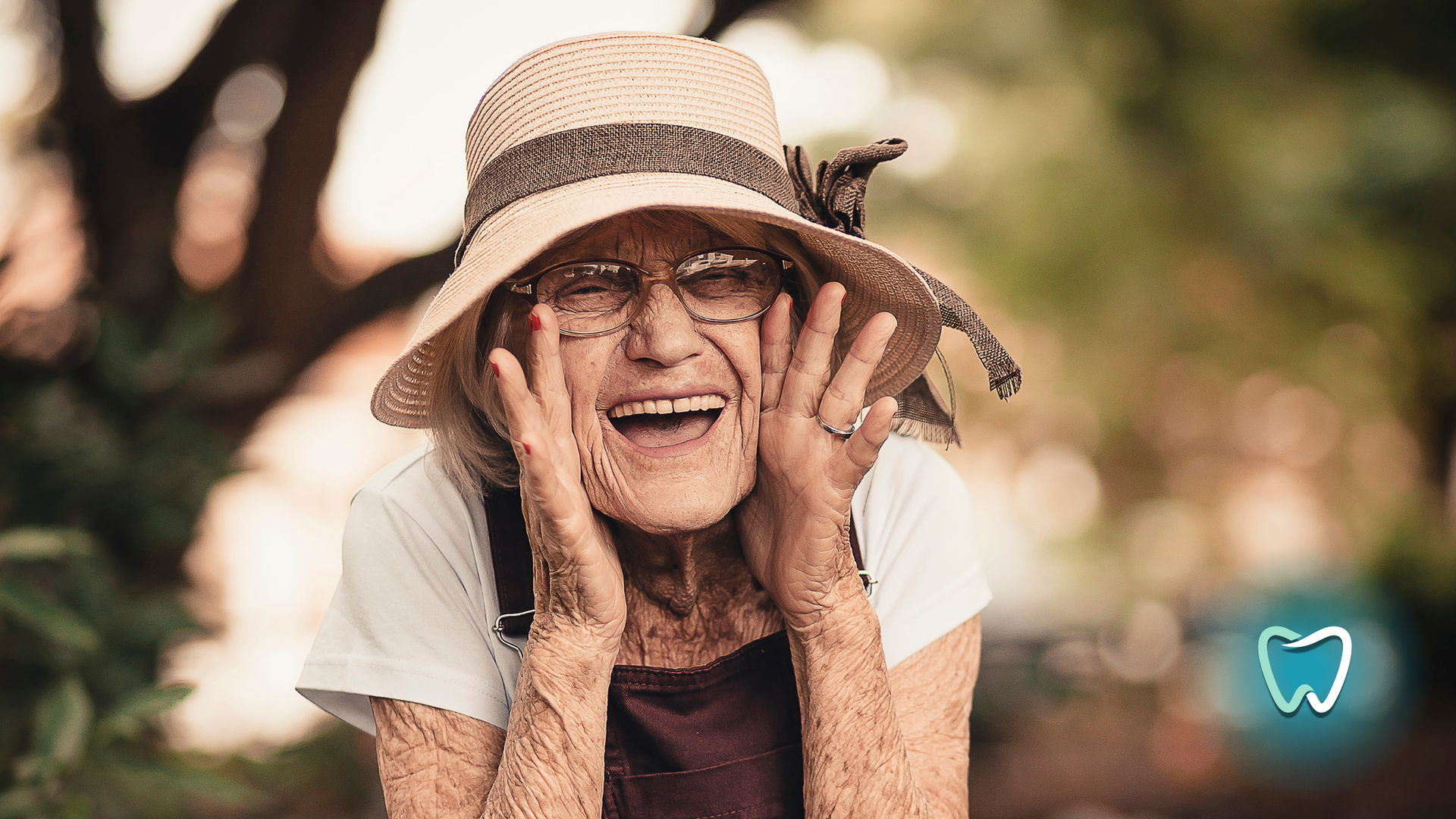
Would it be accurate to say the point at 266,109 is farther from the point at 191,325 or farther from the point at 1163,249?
the point at 1163,249

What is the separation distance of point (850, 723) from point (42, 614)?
2.62 meters

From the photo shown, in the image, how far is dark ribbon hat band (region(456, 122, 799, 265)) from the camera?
1501 millimetres

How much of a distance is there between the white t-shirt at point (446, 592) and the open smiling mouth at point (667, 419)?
1.27 feet

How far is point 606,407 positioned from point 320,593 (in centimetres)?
418

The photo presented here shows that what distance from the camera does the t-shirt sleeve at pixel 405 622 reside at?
1687mm

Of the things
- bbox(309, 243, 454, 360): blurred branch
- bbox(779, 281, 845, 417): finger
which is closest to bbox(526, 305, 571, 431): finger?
bbox(779, 281, 845, 417): finger

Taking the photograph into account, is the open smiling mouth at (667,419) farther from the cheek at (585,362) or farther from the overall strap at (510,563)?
the overall strap at (510,563)

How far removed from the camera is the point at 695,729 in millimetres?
1716

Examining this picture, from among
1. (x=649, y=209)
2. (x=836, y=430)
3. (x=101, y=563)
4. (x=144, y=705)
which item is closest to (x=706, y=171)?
(x=649, y=209)

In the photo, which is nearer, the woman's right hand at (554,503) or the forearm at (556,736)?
the woman's right hand at (554,503)

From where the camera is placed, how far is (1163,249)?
6883 millimetres

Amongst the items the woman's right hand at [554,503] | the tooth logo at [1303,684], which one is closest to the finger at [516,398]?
the woman's right hand at [554,503]

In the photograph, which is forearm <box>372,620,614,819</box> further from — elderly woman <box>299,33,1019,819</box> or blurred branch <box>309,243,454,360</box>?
blurred branch <box>309,243,454,360</box>

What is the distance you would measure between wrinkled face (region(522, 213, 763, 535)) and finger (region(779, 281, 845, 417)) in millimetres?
69
